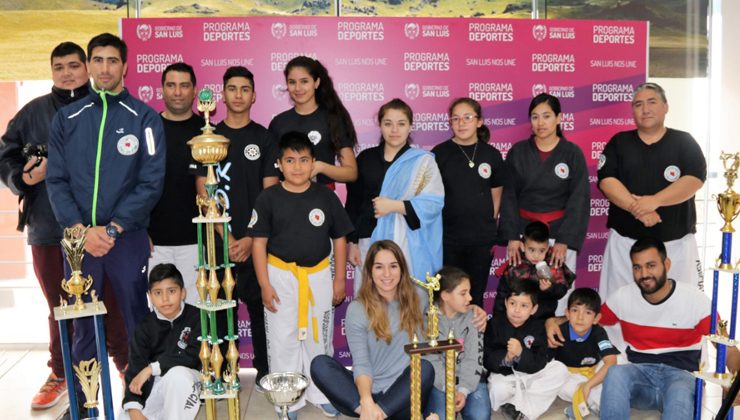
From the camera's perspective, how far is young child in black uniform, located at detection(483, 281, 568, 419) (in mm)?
3484

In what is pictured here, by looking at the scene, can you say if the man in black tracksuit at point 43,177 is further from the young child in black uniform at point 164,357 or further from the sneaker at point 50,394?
the young child in black uniform at point 164,357

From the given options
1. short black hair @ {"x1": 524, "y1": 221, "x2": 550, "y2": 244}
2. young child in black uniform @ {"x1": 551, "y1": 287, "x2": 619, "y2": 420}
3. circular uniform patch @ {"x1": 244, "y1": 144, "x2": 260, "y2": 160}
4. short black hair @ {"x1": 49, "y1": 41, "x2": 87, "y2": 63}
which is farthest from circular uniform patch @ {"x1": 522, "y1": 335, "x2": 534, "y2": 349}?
short black hair @ {"x1": 49, "y1": 41, "x2": 87, "y2": 63}

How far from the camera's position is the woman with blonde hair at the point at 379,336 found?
3.21 metres

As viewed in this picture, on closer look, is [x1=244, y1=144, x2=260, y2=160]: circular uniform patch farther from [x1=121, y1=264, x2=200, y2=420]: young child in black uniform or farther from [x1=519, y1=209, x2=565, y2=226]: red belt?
[x1=519, y1=209, x2=565, y2=226]: red belt

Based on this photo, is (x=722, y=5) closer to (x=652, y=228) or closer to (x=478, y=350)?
(x=652, y=228)

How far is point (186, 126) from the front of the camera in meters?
3.82

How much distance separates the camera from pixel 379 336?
3281 millimetres

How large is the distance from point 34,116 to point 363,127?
1.95 metres

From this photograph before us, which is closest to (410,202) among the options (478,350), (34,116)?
(478,350)

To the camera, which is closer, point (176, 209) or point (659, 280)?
point (659, 280)

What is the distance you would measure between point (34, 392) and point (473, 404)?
102 inches

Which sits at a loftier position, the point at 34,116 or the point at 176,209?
the point at 34,116

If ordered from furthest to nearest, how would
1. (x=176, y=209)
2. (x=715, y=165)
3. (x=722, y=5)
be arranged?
(x=715, y=165)
(x=722, y=5)
(x=176, y=209)

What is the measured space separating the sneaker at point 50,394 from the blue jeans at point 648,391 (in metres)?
2.94
